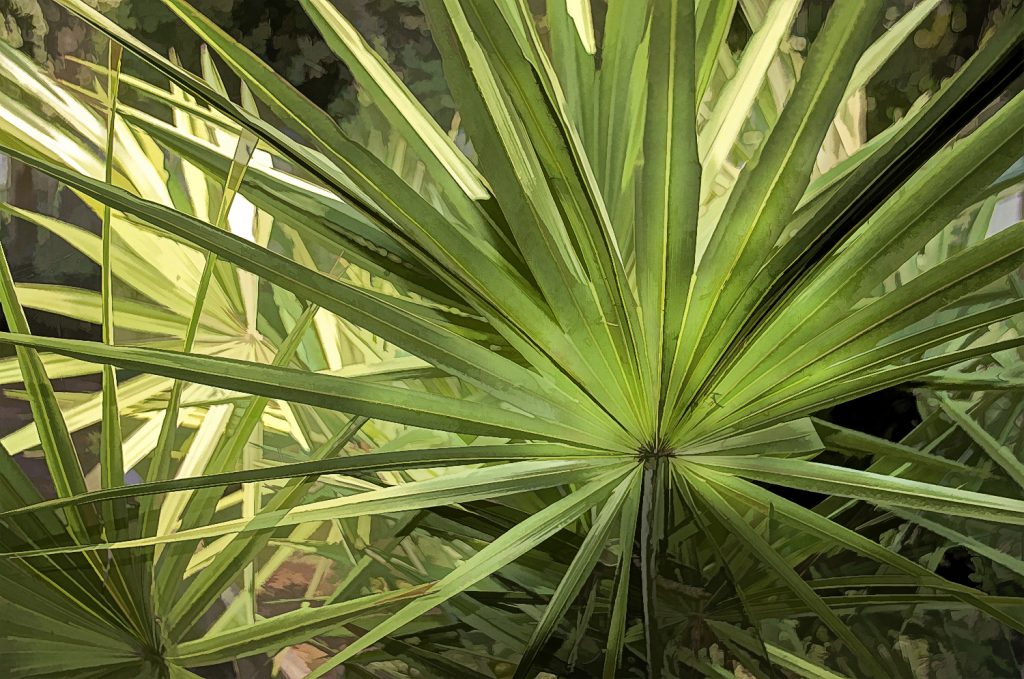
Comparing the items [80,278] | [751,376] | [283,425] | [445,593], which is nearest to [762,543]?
[751,376]

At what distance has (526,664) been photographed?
53 cm

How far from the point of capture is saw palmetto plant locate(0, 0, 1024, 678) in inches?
17.7

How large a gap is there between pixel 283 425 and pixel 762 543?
37 centimetres

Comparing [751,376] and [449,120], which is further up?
[449,120]

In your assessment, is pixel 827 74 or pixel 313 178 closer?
pixel 827 74

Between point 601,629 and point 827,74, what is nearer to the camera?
point 827,74

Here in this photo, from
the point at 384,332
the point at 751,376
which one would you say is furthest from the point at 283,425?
the point at 751,376

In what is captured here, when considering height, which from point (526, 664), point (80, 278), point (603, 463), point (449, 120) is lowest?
point (526, 664)

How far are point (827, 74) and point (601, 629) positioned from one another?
1.38 ft

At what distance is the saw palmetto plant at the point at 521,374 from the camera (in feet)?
1.47

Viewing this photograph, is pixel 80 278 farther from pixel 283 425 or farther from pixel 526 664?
pixel 526 664

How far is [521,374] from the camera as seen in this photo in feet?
1.55

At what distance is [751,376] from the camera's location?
0.47m

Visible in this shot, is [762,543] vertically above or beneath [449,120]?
beneath
